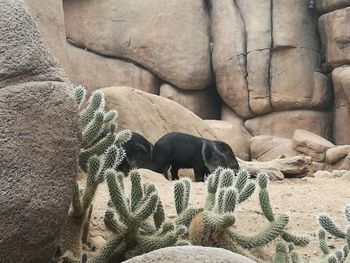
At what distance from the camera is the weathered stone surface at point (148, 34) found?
47.0 feet

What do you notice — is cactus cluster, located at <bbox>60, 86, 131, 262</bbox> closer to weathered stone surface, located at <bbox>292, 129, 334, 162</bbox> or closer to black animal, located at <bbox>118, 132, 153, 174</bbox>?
black animal, located at <bbox>118, 132, 153, 174</bbox>

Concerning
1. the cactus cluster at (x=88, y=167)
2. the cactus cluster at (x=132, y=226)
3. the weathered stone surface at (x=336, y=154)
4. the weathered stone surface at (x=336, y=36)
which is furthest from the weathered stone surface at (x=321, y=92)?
the cactus cluster at (x=132, y=226)

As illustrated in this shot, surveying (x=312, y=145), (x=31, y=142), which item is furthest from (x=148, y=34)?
(x=31, y=142)

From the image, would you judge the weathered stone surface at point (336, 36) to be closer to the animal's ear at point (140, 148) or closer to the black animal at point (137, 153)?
the black animal at point (137, 153)

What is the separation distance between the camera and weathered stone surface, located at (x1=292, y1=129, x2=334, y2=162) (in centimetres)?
1261

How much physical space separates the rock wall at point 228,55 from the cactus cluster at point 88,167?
1085cm

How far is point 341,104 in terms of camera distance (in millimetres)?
13883

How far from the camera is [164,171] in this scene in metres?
8.41

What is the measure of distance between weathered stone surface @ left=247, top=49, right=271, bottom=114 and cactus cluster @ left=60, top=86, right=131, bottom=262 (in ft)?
36.2

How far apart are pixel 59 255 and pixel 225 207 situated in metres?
0.78

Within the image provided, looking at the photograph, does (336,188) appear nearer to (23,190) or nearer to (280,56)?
(23,190)

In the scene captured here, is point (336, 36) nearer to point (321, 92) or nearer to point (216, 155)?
point (321, 92)

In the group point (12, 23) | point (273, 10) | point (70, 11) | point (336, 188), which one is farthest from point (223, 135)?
point (12, 23)

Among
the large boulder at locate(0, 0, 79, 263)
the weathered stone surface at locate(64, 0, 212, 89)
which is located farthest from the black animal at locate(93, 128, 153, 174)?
the weathered stone surface at locate(64, 0, 212, 89)
